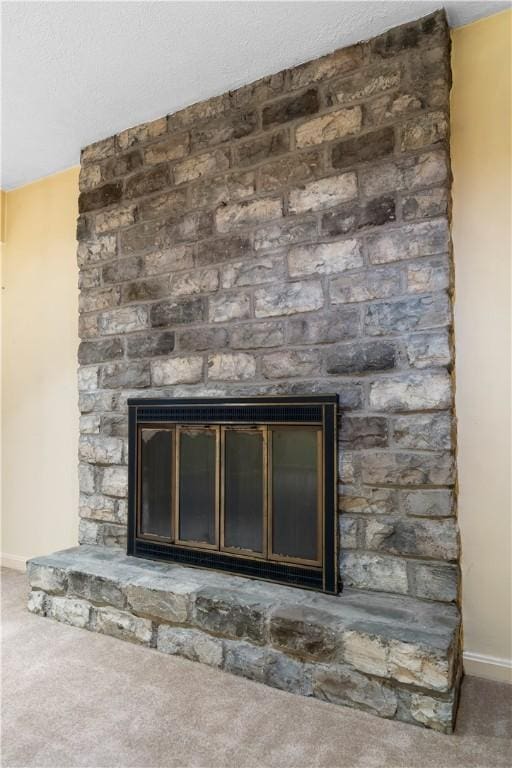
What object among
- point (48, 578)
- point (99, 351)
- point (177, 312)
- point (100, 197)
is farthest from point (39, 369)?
point (48, 578)

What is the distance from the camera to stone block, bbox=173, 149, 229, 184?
2.63m

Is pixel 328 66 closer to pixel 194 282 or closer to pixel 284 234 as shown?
pixel 284 234

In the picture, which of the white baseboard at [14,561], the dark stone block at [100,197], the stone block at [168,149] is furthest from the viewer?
the white baseboard at [14,561]

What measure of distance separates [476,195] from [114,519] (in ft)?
8.19

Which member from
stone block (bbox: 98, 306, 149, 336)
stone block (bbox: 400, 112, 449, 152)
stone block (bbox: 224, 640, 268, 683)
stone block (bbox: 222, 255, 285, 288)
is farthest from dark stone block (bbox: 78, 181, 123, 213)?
stone block (bbox: 224, 640, 268, 683)

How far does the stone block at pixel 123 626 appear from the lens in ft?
7.58

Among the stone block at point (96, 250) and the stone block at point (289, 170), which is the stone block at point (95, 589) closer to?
the stone block at point (96, 250)

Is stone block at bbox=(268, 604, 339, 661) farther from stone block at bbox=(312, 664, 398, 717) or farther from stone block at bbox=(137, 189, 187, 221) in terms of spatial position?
stone block at bbox=(137, 189, 187, 221)

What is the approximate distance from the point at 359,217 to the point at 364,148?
0.31 meters

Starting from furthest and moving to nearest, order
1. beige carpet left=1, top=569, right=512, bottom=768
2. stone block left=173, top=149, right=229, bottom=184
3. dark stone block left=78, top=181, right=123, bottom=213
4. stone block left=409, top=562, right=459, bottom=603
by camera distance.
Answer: dark stone block left=78, top=181, right=123, bottom=213, stone block left=173, top=149, right=229, bottom=184, stone block left=409, top=562, right=459, bottom=603, beige carpet left=1, top=569, right=512, bottom=768

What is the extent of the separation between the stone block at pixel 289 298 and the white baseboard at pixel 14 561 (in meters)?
2.54

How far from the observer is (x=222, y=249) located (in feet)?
8.55

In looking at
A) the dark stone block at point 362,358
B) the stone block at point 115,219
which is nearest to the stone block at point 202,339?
the dark stone block at point 362,358

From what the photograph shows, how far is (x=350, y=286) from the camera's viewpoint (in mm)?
2258
